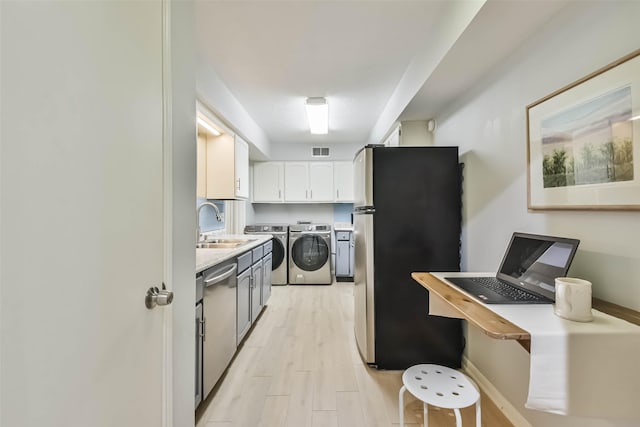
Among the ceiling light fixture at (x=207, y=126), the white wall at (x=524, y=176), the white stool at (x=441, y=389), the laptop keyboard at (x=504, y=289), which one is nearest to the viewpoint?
the white wall at (x=524, y=176)

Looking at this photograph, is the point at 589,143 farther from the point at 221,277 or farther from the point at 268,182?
the point at 268,182

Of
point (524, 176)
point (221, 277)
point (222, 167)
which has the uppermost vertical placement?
point (222, 167)

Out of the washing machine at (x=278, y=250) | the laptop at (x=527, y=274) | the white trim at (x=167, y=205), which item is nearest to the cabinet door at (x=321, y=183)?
the washing machine at (x=278, y=250)

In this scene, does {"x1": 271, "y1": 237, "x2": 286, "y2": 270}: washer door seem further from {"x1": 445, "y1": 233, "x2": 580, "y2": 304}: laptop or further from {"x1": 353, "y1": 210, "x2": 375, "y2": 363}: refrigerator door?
{"x1": 445, "y1": 233, "x2": 580, "y2": 304}: laptop

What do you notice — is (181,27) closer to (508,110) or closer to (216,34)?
(216,34)

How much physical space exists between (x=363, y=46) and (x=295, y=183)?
3032mm

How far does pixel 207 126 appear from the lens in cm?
280

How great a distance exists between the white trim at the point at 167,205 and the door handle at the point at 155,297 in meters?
0.07

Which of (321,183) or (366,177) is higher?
(321,183)

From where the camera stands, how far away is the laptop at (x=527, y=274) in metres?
1.15

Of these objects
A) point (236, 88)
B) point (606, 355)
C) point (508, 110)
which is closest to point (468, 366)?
point (606, 355)

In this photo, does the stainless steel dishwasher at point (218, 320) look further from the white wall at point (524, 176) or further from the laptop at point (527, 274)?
the white wall at point (524, 176)

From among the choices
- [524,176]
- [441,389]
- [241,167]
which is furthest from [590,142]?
[241,167]

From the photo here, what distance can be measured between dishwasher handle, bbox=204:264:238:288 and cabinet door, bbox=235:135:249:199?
4.43ft
